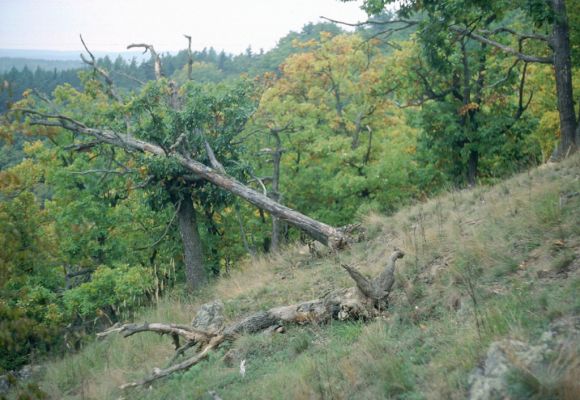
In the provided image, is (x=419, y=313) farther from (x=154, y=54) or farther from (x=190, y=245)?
(x=154, y=54)

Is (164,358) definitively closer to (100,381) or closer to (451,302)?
(100,381)

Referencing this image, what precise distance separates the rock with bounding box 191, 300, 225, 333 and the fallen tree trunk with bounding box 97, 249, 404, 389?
0.02 metres

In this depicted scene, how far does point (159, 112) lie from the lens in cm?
1480

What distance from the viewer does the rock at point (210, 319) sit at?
28.2 ft

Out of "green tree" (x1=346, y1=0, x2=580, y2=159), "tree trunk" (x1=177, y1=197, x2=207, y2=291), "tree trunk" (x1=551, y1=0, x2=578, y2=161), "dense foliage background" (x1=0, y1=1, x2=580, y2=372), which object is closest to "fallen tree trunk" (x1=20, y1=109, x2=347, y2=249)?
"dense foliage background" (x1=0, y1=1, x2=580, y2=372)

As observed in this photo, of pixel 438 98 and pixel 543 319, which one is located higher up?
pixel 438 98

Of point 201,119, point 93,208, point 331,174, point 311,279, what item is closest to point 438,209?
point 311,279

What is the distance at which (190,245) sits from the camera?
50.0 feet

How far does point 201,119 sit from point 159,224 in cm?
771

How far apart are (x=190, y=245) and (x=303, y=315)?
8300 millimetres

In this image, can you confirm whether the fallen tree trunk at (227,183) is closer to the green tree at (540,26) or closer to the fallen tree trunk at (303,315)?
the fallen tree trunk at (303,315)

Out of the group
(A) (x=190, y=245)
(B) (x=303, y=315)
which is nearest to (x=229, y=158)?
(A) (x=190, y=245)

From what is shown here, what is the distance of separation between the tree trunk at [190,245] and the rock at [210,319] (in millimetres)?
5936

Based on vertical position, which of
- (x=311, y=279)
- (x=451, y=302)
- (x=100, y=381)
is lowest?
(x=100, y=381)
